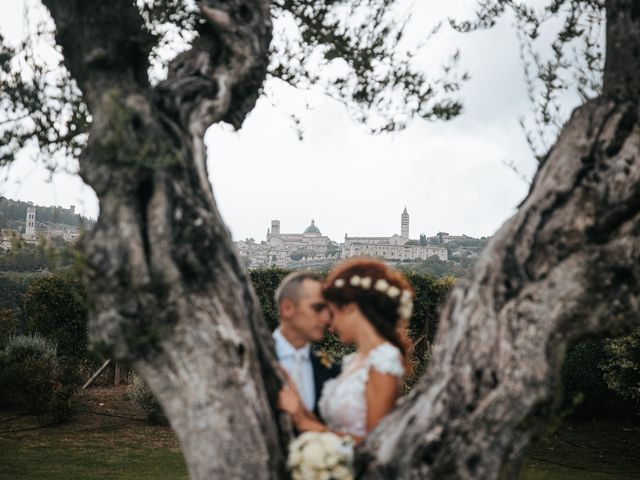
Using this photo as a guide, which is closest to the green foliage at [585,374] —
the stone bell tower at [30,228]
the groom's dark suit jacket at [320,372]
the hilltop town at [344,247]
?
the stone bell tower at [30,228]

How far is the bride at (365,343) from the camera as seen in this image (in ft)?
11.4

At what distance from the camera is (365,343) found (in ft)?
12.4

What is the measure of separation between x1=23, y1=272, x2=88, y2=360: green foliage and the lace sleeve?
41.2ft

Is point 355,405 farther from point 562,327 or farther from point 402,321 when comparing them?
point 562,327

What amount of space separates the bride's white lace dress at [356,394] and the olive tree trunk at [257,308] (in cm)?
47

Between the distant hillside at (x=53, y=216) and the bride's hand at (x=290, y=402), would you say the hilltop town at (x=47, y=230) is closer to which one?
Answer: the distant hillside at (x=53, y=216)

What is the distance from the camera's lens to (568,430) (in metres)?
13.4

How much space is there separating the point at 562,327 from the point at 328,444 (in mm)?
1265

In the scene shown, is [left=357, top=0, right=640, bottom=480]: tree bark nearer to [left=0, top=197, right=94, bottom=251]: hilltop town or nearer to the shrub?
[left=0, top=197, right=94, bottom=251]: hilltop town

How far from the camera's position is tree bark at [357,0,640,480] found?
2.86 meters

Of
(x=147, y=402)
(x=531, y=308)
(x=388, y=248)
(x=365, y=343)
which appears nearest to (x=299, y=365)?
(x=365, y=343)

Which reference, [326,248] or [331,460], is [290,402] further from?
[326,248]

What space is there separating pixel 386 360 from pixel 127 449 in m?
7.94

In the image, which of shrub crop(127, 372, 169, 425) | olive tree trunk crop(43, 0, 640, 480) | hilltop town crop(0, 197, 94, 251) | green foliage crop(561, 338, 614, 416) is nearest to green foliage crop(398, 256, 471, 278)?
olive tree trunk crop(43, 0, 640, 480)
